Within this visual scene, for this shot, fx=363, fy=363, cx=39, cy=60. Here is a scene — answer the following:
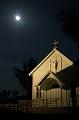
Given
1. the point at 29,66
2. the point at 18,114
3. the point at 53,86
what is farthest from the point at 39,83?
the point at 29,66

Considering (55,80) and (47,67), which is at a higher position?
(47,67)

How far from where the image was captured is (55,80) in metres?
37.1

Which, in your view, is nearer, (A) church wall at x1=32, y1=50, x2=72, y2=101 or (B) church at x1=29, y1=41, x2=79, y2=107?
(B) church at x1=29, y1=41, x2=79, y2=107

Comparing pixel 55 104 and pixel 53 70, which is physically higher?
pixel 53 70

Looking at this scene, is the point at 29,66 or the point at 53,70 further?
the point at 29,66

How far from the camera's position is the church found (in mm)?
35906

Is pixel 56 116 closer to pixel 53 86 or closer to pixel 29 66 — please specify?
pixel 53 86

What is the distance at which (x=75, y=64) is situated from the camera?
3662cm

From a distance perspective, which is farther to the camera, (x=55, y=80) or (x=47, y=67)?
(x=47, y=67)

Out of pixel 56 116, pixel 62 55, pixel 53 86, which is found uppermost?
pixel 62 55

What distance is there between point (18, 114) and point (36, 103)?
13420 millimetres

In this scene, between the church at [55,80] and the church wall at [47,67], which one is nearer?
the church at [55,80]

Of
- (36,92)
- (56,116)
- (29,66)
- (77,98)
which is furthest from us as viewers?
(29,66)

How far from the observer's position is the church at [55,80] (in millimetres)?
35906
